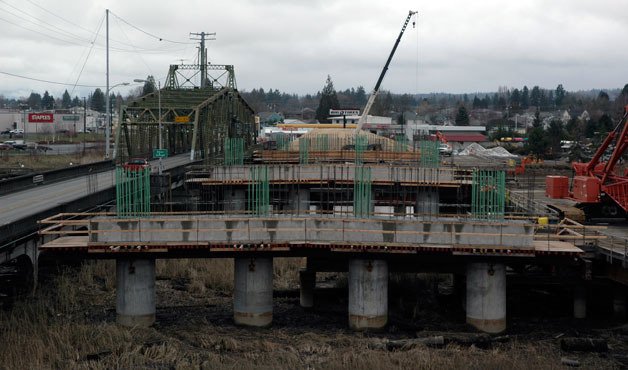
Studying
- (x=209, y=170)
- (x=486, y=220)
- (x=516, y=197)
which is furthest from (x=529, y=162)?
(x=486, y=220)

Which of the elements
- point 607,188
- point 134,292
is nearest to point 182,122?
point 134,292

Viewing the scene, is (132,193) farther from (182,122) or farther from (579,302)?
(182,122)

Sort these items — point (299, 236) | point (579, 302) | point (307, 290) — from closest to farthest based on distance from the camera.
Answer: point (299, 236) < point (579, 302) < point (307, 290)

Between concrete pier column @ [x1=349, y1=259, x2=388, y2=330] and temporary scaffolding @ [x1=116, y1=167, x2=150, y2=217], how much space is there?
8.79 meters

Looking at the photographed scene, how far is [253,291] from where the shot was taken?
97.2 ft

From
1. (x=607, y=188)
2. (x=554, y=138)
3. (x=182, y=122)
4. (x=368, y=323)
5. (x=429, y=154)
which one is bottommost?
(x=368, y=323)

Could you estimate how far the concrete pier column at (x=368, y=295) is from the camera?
29266mm

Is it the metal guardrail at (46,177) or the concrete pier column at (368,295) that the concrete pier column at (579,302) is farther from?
the metal guardrail at (46,177)

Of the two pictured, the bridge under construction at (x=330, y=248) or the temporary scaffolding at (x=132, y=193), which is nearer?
the bridge under construction at (x=330, y=248)

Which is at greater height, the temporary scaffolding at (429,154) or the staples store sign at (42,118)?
the staples store sign at (42,118)

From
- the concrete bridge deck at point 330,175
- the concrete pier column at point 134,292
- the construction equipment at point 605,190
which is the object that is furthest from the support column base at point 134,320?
the construction equipment at point 605,190

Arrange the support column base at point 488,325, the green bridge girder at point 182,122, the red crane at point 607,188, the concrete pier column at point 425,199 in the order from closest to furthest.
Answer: the support column base at point 488,325 → the red crane at point 607,188 → the concrete pier column at point 425,199 → the green bridge girder at point 182,122

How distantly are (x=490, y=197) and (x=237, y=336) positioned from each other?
1386 centimetres

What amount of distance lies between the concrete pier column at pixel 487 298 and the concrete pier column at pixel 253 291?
7.79 meters
